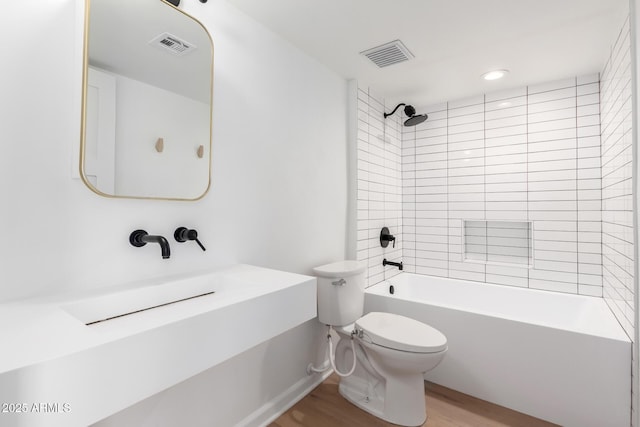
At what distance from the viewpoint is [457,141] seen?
2.93m

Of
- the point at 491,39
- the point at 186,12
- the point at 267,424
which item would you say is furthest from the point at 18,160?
the point at 491,39

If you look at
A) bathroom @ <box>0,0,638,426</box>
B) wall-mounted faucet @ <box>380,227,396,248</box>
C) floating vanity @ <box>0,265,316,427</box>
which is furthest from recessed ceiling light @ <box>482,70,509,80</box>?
floating vanity @ <box>0,265,316,427</box>

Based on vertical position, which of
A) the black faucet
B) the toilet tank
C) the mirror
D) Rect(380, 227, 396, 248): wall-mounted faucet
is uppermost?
the mirror

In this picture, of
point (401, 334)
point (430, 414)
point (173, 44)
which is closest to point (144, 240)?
point (173, 44)

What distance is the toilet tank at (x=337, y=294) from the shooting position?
1.97 m

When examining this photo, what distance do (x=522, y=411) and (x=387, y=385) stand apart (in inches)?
33.6

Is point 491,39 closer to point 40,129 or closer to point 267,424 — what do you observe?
point 40,129

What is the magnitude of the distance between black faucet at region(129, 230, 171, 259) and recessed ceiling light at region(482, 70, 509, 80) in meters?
2.51

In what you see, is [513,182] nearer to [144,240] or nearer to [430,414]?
[430,414]

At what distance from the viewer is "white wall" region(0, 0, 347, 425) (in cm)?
96

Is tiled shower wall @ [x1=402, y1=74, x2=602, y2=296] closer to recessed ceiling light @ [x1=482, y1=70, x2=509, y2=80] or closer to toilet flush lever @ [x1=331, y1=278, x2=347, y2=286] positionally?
recessed ceiling light @ [x1=482, y1=70, x2=509, y2=80]

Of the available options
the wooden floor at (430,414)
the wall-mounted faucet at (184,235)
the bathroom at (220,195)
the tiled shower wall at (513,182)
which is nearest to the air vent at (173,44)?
the bathroom at (220,195)

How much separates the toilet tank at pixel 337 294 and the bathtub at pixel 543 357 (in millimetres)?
453

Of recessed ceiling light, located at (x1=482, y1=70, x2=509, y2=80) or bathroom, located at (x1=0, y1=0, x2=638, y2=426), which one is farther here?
recessed ceiling light, located at (x1=482, y1=70, x2=509, y2=80)
